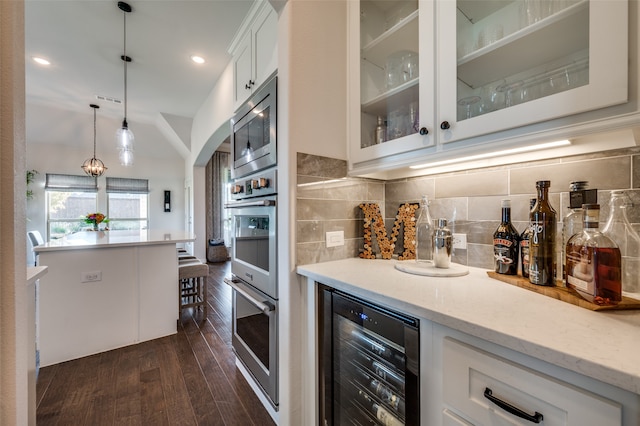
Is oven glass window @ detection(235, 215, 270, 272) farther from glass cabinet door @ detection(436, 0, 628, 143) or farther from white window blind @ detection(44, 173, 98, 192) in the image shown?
white window blind @ detection(44, 173, 98, 192)

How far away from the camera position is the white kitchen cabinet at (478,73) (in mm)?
717

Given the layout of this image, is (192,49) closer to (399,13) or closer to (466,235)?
(399,13)

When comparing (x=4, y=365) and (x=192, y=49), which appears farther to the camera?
(x=192, y=49)

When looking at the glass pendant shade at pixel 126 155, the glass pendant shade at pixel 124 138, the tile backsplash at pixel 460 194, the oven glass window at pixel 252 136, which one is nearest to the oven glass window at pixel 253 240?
the tile backsplash at pixel 460 194

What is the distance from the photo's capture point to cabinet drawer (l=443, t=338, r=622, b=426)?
0.50 metres

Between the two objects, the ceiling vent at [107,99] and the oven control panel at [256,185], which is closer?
the oven control panel at [256,185]

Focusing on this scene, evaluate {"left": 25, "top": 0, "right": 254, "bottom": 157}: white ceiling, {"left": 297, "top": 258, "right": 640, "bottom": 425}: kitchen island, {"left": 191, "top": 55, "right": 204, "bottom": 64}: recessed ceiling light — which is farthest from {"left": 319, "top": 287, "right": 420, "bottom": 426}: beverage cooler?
{"left": 191, "top": 55, "right": 204, "bottom": 64}: recessed ceiling light

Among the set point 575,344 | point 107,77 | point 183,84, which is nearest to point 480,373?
point 575,344

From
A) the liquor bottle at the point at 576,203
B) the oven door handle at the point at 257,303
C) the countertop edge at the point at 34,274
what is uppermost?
the liquor bottle at the point at 576,203

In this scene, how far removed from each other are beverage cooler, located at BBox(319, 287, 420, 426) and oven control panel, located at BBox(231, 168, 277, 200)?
0.64m

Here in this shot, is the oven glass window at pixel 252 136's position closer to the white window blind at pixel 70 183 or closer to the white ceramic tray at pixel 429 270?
the white ceramic tray at pixel 429 270

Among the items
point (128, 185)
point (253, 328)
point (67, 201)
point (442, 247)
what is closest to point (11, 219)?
A: point (253, 328)

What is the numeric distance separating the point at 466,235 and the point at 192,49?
3.68 meters

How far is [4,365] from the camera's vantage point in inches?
24.1
